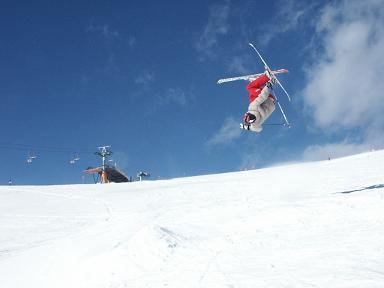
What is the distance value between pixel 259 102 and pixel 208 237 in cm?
807

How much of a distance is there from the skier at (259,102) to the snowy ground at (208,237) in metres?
3.69

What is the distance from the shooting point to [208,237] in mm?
15453

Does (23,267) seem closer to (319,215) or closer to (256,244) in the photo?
(256,244)

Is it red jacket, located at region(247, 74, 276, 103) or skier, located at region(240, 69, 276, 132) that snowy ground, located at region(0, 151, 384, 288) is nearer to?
skier, located at region(240, 69, 276, 132)

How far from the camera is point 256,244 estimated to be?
44.8 feet

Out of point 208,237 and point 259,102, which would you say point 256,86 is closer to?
point 259,102

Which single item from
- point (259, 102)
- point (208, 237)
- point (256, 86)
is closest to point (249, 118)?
point (259, 102)

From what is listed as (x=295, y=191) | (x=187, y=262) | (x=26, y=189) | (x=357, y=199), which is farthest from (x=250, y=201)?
(x=26, y=189)

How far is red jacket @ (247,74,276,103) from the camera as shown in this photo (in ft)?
71.6

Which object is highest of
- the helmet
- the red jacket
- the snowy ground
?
the red jacket

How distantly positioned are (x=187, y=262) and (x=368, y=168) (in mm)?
22491

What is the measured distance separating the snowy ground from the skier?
145 inches

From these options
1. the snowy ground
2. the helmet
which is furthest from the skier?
the snowy ground

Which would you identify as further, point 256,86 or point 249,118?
point 256,86
